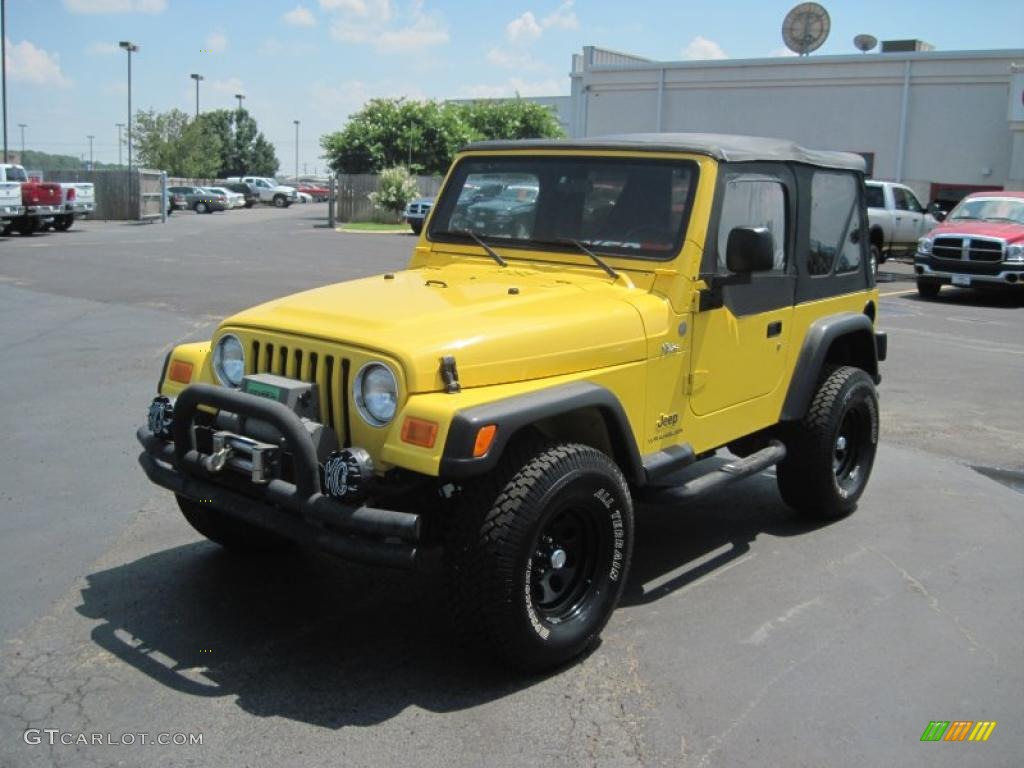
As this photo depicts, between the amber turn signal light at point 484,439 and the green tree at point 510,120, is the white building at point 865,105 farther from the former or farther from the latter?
the amber turn signal light at point 484,439

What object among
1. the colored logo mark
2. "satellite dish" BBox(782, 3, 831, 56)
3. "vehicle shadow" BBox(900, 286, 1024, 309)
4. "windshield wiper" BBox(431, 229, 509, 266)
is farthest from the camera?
"satellite dish" BBox(782, 3, 831, 56)

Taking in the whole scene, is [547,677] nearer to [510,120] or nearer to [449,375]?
[449,375]

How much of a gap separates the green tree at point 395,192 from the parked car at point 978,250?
2619cm

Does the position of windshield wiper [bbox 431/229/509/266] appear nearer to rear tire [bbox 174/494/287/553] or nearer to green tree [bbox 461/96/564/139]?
rear tire [bbox 174/494/287/553]

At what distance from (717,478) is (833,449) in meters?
1.21

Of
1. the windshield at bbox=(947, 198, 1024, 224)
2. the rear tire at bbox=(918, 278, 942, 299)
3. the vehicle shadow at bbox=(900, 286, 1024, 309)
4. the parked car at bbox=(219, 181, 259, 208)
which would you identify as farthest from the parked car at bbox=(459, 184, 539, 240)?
the parked car at bbox=(219, 181, 259, 208)

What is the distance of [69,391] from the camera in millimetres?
8766

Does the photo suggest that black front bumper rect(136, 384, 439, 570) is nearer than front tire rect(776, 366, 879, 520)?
Yes

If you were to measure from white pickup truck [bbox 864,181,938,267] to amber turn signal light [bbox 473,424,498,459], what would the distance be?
67.5 feet

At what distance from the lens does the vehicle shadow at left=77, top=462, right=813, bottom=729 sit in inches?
151

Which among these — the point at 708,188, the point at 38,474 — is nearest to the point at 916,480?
the point at 708,188

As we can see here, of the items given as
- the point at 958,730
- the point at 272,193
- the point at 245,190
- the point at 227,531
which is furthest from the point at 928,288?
the point at 272,193

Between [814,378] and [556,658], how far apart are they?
2.48 m

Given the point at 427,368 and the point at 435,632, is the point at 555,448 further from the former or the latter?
the point at 435,632
